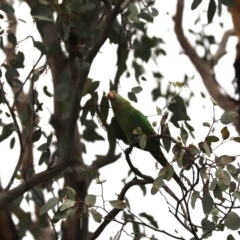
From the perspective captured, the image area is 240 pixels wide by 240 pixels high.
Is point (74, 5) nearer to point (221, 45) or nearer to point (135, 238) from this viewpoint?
point (135, 238)

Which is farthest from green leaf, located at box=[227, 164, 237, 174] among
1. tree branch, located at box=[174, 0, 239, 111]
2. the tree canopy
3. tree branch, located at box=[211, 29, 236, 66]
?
tree branch, located at box=[211, 29, 236, 66]

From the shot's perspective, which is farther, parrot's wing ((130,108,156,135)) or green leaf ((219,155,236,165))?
parrot's wing ((130,108,156,135))

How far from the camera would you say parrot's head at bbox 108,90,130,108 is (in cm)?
160

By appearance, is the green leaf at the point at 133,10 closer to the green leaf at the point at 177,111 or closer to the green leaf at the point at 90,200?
the green leaf at the point at 177,111

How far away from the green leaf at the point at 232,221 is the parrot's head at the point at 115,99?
2.14 feet

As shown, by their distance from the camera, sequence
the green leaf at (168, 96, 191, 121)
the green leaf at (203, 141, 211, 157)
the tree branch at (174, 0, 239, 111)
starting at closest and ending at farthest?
1. the green leaf at (203, 141, 211, 157)
2. the green leaf at (168, 96, 191, 121)
3. the tree branch at (174, 0, 239, 111)

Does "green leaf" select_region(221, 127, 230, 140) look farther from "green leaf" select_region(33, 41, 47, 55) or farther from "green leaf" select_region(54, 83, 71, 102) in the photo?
"green leaf" select_region(33, 41, 47, 55)

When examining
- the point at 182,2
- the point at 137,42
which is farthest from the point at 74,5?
the point at 182,2

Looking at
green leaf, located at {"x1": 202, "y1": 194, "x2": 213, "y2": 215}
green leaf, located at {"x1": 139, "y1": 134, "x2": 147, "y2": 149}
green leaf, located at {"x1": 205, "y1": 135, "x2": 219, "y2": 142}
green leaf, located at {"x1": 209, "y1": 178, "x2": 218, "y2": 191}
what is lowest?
green leaf, located at {"x1": 202, "y1": 194, "x2": 213, "y2": 215}

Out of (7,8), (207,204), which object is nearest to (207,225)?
(207,204)

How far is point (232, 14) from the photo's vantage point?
6.53 feet

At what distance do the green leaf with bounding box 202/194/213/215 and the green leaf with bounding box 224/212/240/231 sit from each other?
Answer: 4 cm

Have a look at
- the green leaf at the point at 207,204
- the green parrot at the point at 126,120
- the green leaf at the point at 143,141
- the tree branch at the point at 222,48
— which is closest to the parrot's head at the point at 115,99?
the green parrot at the point at 126,120

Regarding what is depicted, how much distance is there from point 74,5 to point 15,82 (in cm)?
31
